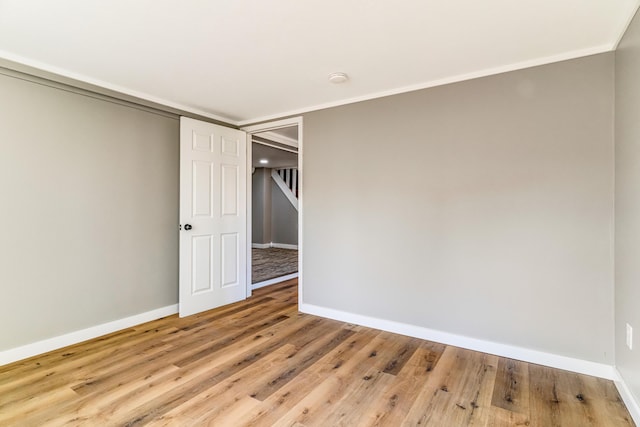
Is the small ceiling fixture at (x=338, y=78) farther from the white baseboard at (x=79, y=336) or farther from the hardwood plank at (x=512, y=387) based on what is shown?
the white baseboard at (x=79, y=336)

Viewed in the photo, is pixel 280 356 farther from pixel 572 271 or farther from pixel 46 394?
pixel 572 271

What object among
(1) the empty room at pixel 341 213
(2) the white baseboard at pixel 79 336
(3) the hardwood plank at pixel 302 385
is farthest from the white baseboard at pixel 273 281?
(3) the hardwood plank at pixel 302 385

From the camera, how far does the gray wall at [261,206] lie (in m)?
8.89

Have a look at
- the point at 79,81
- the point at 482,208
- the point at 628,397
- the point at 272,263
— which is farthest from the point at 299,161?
the point at 272,263

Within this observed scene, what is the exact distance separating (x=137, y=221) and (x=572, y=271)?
3619mm

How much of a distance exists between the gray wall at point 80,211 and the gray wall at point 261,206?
5.46 metres

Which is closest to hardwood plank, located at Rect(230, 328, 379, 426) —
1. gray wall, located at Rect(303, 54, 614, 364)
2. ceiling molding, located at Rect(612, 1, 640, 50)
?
gray wall, located at Rect(303, 54, 614, 364)

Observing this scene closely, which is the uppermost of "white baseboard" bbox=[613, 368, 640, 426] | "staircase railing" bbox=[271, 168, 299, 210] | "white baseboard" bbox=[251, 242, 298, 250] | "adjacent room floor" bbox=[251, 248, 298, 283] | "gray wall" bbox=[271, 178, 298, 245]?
"staircase railing" bbox=[271, 168, 299, 210]

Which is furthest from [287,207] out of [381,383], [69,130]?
[381,383]

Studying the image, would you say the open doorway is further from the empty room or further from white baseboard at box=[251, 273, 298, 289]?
the empty room

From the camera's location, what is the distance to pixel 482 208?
8.30 feet

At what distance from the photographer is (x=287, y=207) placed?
29.0 feet

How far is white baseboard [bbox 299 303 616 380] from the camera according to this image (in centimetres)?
218

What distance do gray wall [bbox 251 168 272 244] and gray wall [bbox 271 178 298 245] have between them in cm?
12
